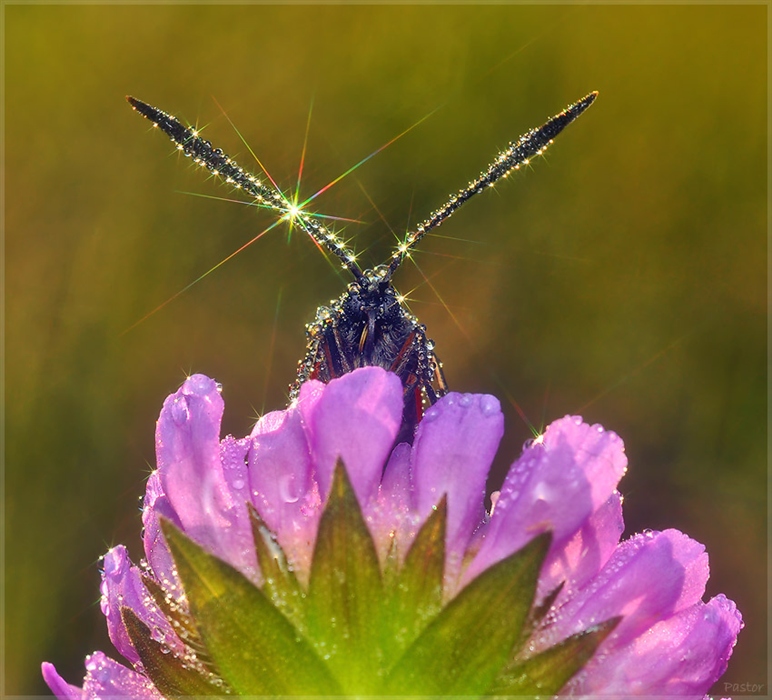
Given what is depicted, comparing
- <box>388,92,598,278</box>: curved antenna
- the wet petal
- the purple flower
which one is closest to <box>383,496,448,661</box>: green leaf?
the purple flower

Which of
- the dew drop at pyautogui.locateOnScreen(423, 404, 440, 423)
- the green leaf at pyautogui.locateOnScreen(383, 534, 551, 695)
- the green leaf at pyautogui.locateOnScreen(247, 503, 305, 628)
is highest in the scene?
the dew drop at pyautogui.locateOnScreen(423, 404, 440, 423)

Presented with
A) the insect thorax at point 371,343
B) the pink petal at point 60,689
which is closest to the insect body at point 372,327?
the insect thorax at point 371,343

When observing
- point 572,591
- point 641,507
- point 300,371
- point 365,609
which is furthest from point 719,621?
point 641,507

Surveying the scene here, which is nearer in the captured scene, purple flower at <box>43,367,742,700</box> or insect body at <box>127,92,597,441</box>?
purple flower at <box>43,367,742,700</box>

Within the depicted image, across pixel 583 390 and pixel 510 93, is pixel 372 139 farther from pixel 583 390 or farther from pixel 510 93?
pixel 583 390

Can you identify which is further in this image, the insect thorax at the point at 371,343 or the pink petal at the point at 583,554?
the insect thorax at the point at 371,343

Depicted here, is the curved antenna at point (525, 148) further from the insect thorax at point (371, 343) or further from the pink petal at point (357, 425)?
the pink petal at point (357, 425)

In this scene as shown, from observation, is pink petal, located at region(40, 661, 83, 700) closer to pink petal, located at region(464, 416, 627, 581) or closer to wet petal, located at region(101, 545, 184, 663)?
wet petal, located at region(101, 545, 184, 663)
